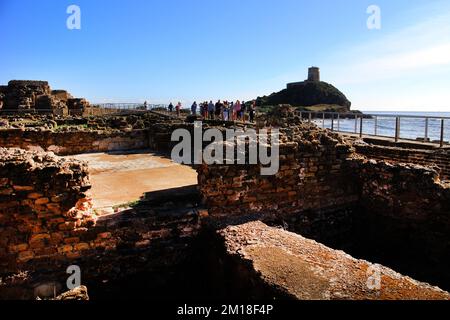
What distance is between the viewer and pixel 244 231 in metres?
4.55

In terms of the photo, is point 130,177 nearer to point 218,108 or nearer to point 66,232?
point 66,232

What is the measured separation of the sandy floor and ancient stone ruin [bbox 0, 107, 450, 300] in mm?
587

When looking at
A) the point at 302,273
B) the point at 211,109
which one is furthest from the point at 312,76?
the point at 302,273

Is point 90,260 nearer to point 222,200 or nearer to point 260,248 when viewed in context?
point 222,200

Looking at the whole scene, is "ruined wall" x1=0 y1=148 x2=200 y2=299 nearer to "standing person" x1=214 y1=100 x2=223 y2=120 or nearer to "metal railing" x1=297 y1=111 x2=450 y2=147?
"metal railing" x1=297 y1=111 x2=450 y2=147

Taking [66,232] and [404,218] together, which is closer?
[66,232]

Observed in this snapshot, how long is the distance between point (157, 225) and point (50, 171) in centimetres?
167

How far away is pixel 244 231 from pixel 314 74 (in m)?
70.2

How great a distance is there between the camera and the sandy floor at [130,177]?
20.2 ft

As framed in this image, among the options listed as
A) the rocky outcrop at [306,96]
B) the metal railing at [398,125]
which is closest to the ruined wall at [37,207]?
the metal railing at [398,125]

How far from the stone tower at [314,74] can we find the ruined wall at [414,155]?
63153 millimetres

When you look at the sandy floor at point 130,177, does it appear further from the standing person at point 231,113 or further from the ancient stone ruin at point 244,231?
the standing person at point 231,113
